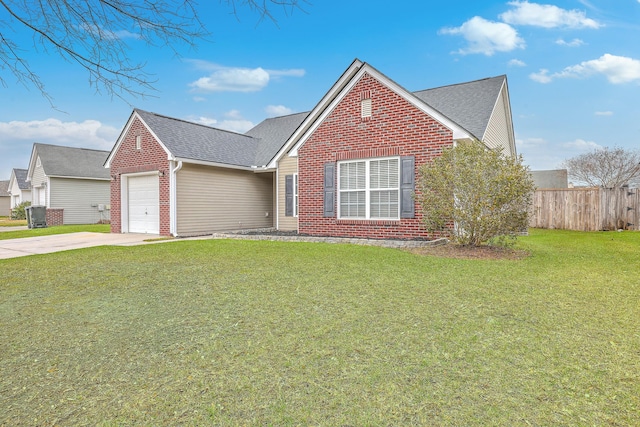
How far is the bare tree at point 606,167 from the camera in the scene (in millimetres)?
31781

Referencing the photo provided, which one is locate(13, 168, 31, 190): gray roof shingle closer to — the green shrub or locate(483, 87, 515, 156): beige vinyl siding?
the green shrub

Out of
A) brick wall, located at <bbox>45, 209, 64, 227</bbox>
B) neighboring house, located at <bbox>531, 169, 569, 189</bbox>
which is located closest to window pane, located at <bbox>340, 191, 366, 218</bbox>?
brick wall, located at <bbox>45, 209, 64, 227</bbox>

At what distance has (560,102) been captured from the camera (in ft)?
53.9

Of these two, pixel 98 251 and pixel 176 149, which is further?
pixel 176 149

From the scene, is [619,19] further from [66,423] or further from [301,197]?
[66,423]

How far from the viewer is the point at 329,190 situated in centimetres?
1157

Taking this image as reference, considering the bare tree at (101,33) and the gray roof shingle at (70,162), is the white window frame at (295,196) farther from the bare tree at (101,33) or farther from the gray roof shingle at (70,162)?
the gray roof shingle at (70,162)

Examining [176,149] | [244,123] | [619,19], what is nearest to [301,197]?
[176,149]

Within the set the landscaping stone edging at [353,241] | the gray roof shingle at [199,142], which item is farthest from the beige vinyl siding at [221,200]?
the landscaping stone edging at [353,241]

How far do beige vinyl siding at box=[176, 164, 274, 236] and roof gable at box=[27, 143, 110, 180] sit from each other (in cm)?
1377

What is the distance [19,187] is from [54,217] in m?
12.7

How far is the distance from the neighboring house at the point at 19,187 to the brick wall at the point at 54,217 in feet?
35.5

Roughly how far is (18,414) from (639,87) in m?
23.3

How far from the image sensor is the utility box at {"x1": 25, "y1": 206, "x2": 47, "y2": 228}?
19395mm
